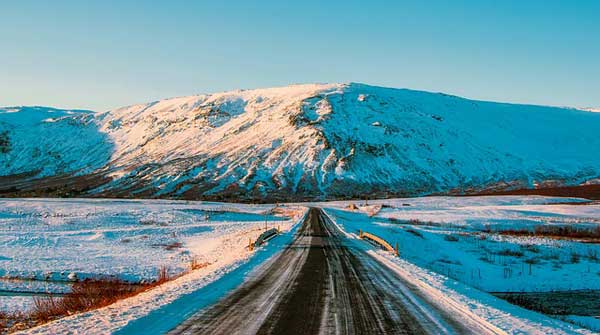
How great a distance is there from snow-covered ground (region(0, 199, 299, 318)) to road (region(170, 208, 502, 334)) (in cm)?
512

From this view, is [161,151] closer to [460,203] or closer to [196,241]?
[460,203]

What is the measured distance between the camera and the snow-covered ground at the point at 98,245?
23797 millimetres

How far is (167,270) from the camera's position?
2473 cm

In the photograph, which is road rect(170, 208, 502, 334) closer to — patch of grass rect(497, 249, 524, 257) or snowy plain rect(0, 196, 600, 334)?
snowy plain rect(0, 196, 600, 334)

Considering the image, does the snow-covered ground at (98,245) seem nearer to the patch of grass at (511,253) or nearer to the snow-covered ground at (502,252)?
the snow-covered ground at (502,252)

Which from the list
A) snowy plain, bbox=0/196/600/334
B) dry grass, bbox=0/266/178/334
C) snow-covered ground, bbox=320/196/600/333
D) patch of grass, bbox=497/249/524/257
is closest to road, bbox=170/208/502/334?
snowy plain, bbox=0/196/600/334

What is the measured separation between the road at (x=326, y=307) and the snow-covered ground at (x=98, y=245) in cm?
512

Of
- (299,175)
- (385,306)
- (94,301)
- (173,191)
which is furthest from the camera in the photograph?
(299,175)

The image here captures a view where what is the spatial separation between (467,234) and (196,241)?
73.1ft

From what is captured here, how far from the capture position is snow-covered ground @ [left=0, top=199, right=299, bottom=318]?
2380cm

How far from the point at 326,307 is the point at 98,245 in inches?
1038

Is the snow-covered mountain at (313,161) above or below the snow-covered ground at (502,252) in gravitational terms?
above

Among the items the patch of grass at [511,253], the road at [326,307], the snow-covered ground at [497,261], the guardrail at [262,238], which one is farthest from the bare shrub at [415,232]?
the road at [326,307]

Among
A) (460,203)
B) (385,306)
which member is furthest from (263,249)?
(460,203)
